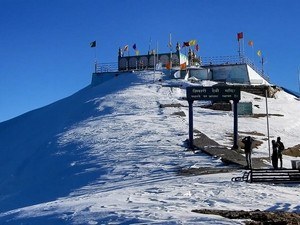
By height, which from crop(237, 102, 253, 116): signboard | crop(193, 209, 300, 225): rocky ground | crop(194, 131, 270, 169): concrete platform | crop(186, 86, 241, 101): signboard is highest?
crop(186, 86, 241, 101): signboard

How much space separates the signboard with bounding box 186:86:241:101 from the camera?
91.7 feet

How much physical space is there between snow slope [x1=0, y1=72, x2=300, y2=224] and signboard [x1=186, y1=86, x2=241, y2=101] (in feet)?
7.92

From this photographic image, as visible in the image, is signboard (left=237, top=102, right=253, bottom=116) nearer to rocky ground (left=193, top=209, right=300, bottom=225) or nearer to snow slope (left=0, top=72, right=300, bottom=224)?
snow slope (left=0, top=72, right=300, bottom=224)

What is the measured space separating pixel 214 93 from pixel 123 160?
6901 millimetres

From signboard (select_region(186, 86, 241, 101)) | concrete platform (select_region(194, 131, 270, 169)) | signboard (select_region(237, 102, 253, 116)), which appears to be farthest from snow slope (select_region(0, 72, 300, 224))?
signboard (select_region(186, 86, 241, 101))

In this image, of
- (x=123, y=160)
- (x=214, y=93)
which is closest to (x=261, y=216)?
(x=123, y=160)

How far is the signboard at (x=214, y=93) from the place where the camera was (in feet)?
91.7

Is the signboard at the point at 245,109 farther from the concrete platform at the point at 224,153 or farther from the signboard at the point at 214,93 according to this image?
the signboard at the point at 214,93

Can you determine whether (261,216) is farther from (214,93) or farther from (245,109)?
(245,109)

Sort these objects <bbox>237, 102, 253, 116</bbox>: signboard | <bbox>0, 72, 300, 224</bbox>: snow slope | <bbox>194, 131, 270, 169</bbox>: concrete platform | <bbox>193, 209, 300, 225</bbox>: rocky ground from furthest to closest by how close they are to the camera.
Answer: <bbox>237, 102, 253, 116</bbox>: signboard → <bbox>194, 131, 270, 169</bbox>: concrete platform → <bbox>0, 72, 300, 224</bbox>: snow slope → <bbox>193, 209, 300, 225</bbox>: rocky ground

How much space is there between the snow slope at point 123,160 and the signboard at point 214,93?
241 cm

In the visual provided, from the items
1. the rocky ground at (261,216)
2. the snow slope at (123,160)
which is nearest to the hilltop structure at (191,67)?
the snow slope at (123,160)

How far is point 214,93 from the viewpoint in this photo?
28.0 m

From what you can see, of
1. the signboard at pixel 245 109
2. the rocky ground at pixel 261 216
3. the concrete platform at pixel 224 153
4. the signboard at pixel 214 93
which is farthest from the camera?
the signboard at pixel 245 109
